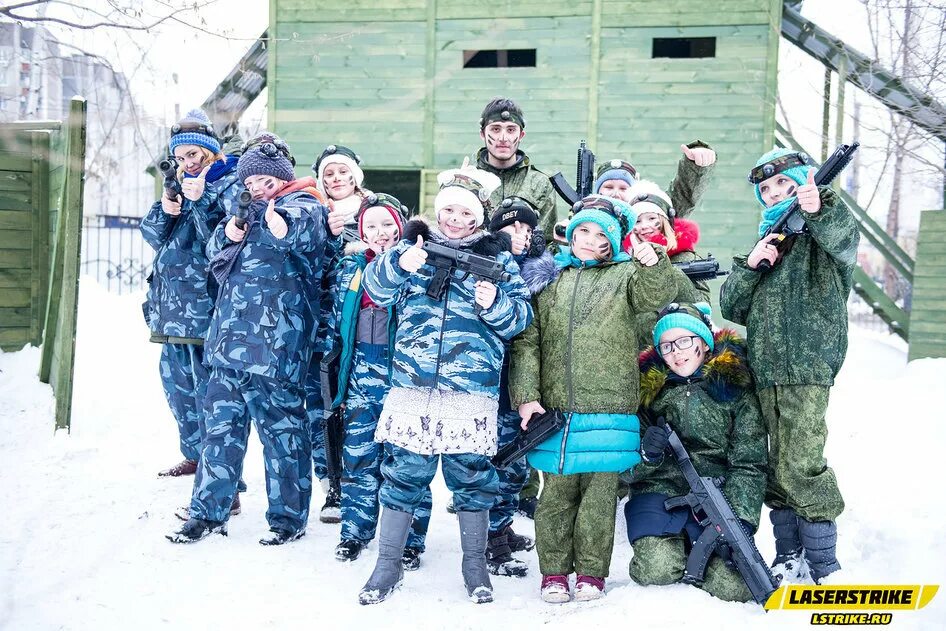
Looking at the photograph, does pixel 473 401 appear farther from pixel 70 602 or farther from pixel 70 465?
pixel 70 465

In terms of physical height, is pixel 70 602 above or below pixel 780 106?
below

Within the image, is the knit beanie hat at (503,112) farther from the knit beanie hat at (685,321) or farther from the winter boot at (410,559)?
the winter boot at (410,559)

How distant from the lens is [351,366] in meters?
4.12

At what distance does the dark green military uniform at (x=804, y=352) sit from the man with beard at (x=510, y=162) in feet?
5.09

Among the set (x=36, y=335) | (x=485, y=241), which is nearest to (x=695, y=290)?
(x=485, y=241)

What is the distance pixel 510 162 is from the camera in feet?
16.1

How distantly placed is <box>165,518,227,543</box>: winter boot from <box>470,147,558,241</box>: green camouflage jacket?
2.46 metres

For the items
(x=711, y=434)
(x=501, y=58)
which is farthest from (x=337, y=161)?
(x=501, y=58)

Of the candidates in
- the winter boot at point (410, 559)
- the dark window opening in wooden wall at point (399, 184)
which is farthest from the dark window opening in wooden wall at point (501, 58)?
the winter boot at point (410, 559)

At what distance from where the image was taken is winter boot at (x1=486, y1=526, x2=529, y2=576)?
392cm

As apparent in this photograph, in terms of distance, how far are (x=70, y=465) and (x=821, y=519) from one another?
4726 mm

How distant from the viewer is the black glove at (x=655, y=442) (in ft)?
11.8

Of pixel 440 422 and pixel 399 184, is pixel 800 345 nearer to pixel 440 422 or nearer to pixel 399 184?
pixel 440 422

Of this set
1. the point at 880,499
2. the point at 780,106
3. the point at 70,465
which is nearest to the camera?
the point at 880,499
